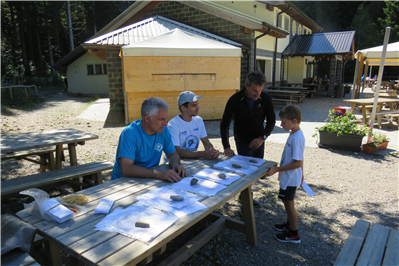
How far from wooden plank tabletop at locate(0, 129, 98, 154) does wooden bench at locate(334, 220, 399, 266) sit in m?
3.78

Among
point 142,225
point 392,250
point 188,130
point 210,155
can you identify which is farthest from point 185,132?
point 392,250

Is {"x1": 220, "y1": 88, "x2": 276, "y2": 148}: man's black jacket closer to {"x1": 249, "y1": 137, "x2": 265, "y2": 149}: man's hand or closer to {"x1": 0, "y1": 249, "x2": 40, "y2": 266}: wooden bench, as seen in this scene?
{"x1": 249, "y1": 137, "x2": 265, "y2": 149}: man's hand

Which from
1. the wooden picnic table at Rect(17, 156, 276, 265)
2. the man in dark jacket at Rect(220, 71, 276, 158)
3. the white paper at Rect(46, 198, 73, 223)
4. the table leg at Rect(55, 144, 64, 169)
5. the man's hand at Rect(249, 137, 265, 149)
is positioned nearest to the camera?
the wooden picnic table at Rect(17, 156, 276, 265)

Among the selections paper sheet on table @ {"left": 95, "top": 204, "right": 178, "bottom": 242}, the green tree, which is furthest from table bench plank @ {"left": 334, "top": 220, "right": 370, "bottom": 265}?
the green tree

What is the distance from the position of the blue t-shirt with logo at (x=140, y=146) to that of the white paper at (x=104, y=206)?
681 millimetres

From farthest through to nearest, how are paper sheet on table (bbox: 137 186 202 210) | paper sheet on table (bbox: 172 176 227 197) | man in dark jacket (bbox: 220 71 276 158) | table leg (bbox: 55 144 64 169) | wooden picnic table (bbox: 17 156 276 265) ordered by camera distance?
1. table leg (bbox: 55 144 64 169)
2. man in dark jacket (bbox: 220 71 276 158)
3. paper sheet on table (bbox: 172 176 227 197)
4. paper sheet on table (bbox: 137 186 202 210)
5. wooden picnic table (bbox: 17 156 276 265)

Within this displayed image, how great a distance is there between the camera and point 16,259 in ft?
5.05

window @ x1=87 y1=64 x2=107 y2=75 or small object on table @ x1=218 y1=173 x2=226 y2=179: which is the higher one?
window @ x1=87 y1=64 x2=107 y2=75

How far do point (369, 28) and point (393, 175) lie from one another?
3681 cm

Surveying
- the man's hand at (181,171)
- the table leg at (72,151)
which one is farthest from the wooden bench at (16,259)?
the table leg at (72,151)

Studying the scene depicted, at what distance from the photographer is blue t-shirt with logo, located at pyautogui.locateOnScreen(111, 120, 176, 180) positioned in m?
2.58

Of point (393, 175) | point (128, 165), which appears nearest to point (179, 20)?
point (393, 175)

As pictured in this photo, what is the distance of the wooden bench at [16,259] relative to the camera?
1.50 meters

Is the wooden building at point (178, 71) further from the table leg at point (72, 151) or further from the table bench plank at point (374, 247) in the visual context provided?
the table bench plank at point (374, 247)
